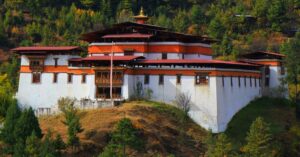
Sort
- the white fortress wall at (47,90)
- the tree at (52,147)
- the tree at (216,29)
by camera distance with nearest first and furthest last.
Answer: the tree at (52,147)
the white fortress wall at (47,90)
the tree at (216,29)

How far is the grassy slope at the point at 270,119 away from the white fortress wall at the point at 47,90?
15.7m

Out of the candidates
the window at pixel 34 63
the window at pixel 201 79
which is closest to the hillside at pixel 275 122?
the window at pixel 201 79

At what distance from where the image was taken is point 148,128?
176 ft

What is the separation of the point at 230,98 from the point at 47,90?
62.1 ft

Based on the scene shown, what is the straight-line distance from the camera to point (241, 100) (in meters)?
63.4

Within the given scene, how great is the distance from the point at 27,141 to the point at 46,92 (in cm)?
1690

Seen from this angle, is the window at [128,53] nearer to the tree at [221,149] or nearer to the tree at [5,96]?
the tree at [5,96]

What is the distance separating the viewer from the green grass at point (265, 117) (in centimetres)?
5935

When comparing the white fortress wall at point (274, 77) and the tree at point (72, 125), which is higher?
the white fortress wall at point (274, 77)

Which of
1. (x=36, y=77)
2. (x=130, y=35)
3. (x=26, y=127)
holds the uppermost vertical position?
(x=130, y=35)

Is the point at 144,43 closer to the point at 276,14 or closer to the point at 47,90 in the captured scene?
the point at 47,90

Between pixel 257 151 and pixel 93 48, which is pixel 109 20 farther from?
pixel 257 151

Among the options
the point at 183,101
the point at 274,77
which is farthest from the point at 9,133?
the point at 274,77

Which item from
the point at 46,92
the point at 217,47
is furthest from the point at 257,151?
the point at 217,47
